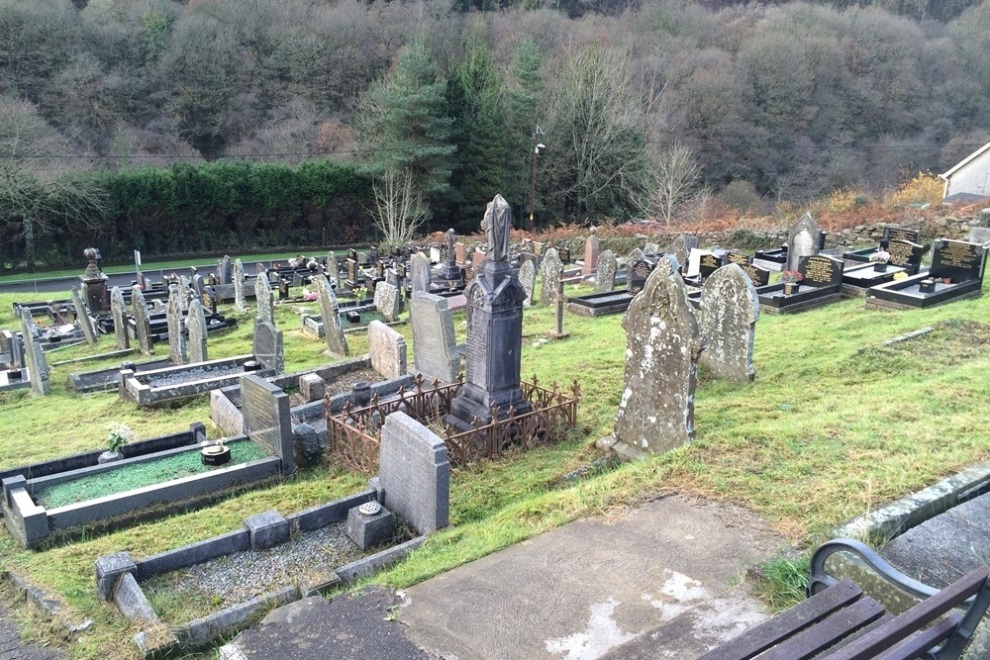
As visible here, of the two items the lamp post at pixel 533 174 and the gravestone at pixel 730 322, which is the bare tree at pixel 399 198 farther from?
the gravestone at pixel 730 322

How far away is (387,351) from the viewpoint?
37.0 feet

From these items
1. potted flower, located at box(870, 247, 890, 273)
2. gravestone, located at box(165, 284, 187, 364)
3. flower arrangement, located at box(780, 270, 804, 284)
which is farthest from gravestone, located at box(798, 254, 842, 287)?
gravestone, located at box(165, 284, 187, 364)

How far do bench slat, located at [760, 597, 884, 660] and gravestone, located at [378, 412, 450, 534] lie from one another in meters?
3.55

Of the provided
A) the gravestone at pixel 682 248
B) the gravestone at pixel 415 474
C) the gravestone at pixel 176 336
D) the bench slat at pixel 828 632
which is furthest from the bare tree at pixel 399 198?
the bench slat at pixel 828 632

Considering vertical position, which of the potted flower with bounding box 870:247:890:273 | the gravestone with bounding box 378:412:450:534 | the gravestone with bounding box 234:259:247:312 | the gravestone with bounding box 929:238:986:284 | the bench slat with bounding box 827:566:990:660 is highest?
the bench slat with bounding box 827:566:990:660

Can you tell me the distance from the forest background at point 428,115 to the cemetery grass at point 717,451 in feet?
80.4

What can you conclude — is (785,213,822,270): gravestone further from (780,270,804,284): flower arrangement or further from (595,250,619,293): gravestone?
(595,250,619,293): gravestone

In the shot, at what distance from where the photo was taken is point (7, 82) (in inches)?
1438

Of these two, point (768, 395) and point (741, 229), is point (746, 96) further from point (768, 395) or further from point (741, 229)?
point (768, 395)

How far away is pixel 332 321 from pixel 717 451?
926 centimetres

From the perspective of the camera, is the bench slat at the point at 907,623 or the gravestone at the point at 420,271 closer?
the bench slat at the point at 907,623

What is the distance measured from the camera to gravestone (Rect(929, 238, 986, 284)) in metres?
13.8

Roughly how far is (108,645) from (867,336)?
429 inches

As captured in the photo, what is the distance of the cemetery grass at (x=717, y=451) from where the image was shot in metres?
5.16
